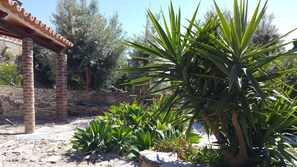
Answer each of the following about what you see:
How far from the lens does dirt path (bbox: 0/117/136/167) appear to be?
4395 mm

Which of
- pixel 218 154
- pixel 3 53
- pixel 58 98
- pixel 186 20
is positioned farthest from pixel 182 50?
pixel 3 53

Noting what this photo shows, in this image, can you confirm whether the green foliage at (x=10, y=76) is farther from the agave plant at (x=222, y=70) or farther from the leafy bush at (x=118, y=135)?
the agave plant at (x=222, y=70)

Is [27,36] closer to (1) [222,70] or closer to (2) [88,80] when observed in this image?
(2) [88,80]

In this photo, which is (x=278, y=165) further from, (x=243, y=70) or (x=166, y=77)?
(x=166, y=77)

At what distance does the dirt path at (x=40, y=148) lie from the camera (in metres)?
4.39

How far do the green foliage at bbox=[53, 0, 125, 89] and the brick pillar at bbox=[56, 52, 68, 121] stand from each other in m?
1.21

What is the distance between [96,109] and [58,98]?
1610mm

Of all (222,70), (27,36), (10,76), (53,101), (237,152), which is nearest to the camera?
(222,70)

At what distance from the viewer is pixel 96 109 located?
1035 cm

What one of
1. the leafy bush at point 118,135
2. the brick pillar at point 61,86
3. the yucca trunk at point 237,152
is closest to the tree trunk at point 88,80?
the brick pillar at point 61,86

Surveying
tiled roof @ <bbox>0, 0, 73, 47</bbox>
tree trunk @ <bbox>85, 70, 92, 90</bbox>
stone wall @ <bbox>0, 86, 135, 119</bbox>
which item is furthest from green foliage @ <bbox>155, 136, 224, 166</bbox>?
tree trunk @ <bbox>85, 70, 92, 90</bbox>

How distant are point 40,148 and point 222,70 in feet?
14.5

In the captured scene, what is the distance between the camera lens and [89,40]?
10.3 m

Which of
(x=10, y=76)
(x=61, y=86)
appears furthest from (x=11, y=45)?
(x=61, y=86)
